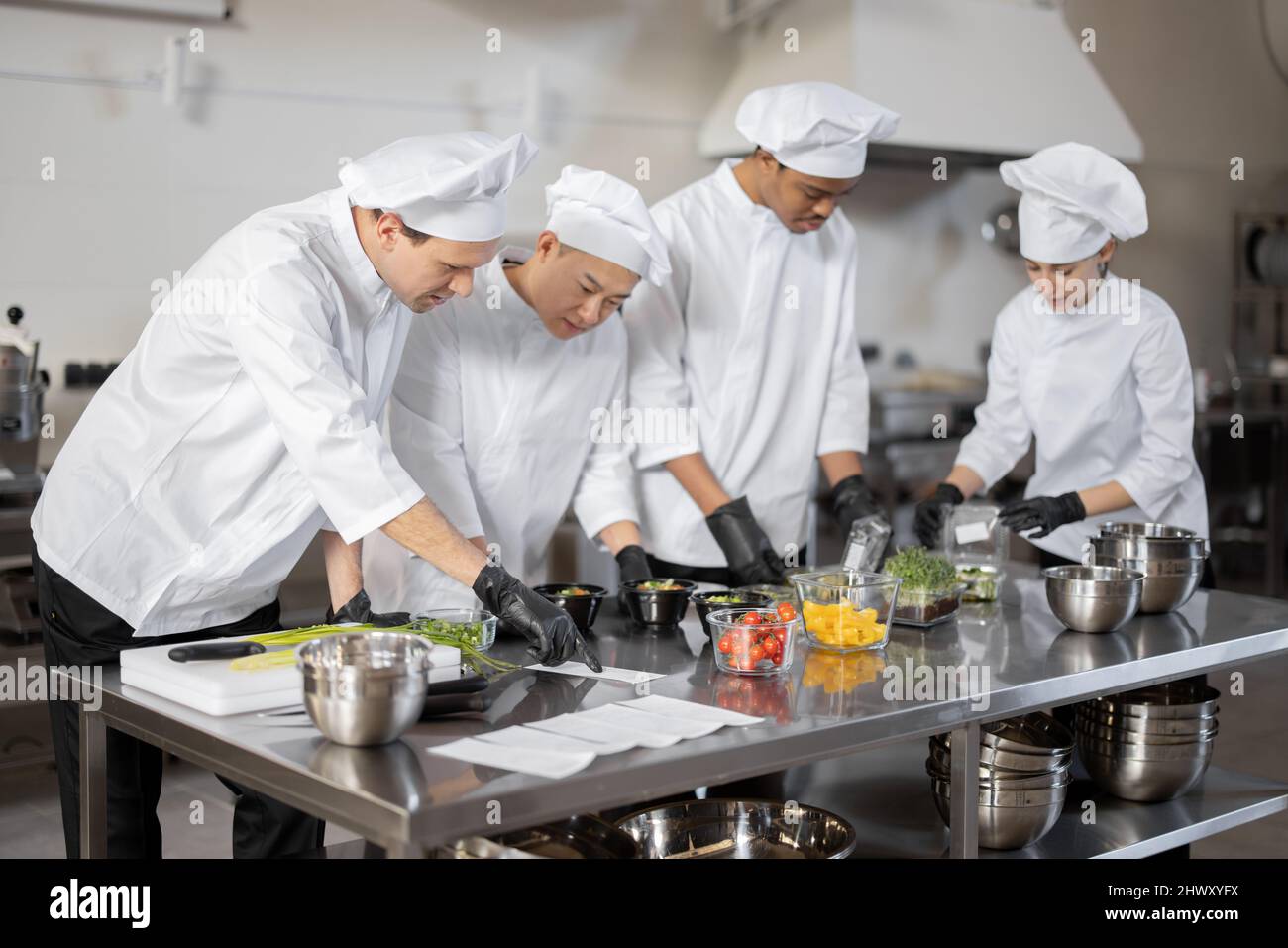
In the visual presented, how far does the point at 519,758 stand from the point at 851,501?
61.3 inches

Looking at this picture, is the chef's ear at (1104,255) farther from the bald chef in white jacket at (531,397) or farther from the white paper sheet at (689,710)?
the white paper sheet at (689,710)

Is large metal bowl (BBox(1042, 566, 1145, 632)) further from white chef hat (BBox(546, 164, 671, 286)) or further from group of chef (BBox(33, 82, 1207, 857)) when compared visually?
white chef hat (BBox(546, 164, 671, 286))

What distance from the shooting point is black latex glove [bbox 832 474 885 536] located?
2938mm

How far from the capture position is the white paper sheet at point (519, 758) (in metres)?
1.50

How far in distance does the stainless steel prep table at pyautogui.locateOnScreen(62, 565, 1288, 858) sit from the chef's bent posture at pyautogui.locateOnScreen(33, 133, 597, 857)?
161mm

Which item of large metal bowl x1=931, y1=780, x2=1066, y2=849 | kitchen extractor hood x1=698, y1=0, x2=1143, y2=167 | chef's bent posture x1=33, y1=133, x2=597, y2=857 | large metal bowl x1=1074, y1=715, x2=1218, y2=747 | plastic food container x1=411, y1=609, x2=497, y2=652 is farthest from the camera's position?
kitchen extractor hood x1=698, y1=0, x2=1143, y2=167

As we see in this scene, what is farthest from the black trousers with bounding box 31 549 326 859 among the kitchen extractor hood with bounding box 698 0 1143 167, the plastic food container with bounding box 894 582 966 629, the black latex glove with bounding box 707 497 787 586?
the kitchen extractor hood with bounding box 698 0 1143 167

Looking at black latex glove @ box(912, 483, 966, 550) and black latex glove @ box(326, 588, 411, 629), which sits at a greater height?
black latex glove @ box(912, 483, 966, 550)

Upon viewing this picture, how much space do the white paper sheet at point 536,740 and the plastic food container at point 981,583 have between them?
1.25 metres

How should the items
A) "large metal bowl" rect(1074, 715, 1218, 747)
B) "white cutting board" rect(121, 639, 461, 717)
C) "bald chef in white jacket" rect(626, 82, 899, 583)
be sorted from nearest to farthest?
1. "white cutting board" rect(121, 639, 461, 717)
2. "large metal bowl" rect(1074, 715, 1218, 747)
3. "bald chef in white jacket" rect(626, 82, 899, 583)

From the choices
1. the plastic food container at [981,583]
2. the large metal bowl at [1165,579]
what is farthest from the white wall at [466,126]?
the large metal bowl at [1165,579]

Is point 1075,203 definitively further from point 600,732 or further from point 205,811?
point 205,811
